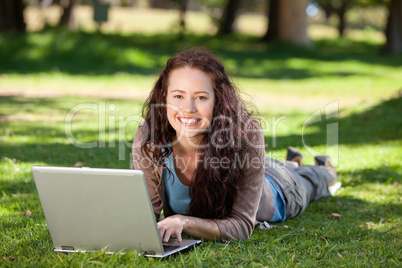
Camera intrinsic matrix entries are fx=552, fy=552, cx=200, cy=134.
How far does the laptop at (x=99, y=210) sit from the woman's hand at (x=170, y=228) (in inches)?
2.3

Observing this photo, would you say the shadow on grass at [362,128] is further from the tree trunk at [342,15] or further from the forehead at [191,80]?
the tree trunk at [342,15]

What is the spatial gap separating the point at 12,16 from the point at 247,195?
16.0m

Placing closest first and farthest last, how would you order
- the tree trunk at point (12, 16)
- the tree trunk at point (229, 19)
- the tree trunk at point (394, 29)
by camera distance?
the tree trunk at point (12, 16) < the tree trunk at point (394, 29) < the tree trunk at point (229, 19)

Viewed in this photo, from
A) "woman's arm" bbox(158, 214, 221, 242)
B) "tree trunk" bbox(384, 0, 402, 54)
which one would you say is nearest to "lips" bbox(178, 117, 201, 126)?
"woman's arm" bbox(158, 214, 221, 242)

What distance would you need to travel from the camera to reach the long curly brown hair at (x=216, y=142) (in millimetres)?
3242

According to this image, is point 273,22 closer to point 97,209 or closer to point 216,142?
point 216,142

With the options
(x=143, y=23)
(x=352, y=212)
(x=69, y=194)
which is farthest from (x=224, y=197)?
(x=143, y=23)

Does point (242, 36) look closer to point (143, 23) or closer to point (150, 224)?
point (143, 23)

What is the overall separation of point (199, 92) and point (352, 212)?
6.08 feet

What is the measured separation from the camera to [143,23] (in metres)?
33.8

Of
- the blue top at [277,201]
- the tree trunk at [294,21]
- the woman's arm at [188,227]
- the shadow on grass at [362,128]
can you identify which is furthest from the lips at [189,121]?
the tree trunk at [294,21]

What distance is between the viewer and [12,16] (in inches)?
687

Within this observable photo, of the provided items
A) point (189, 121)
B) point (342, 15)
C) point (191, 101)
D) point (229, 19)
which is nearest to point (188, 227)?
point (189, 121)

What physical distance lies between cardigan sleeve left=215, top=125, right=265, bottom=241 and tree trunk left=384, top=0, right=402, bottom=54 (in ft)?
67.1
